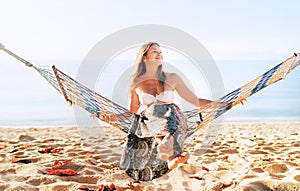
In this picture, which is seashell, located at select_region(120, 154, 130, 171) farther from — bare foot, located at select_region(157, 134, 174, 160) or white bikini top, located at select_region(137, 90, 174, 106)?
white bikini top, located at select_region(137, 90, 174, 106)

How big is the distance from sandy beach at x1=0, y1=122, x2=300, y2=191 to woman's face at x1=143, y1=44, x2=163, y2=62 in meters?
0.69

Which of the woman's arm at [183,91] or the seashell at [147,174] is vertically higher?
the woman's arm at [183,91]

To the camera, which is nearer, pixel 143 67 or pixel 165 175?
pixel 165 175

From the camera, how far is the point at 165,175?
6.47ft

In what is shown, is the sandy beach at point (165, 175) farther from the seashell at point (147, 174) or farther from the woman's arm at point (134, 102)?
the woman's arm at point (134, 102)

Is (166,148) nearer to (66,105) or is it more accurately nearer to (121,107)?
(121,107)

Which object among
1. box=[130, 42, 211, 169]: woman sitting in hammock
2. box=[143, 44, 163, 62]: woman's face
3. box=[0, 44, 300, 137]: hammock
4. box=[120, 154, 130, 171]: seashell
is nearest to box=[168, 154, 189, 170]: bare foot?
box=[130, 42, 211, 169]: woman sitting in hammock

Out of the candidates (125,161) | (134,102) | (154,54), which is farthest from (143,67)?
(125,161)

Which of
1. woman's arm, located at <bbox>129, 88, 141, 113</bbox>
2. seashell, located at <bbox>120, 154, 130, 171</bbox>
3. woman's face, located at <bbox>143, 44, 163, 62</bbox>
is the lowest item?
seashell, located at <bbox>120, 154, 130, 171</bbox>

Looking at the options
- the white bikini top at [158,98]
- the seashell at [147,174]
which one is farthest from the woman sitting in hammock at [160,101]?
the seashell at [147,174]

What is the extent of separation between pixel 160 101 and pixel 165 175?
0.43 meters

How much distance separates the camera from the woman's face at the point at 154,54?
2.14 metres

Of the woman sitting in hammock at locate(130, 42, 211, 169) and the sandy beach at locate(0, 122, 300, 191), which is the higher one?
the woman sitting in hammock at locate(130, 42, 211, 169)

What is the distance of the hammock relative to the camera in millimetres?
2090
